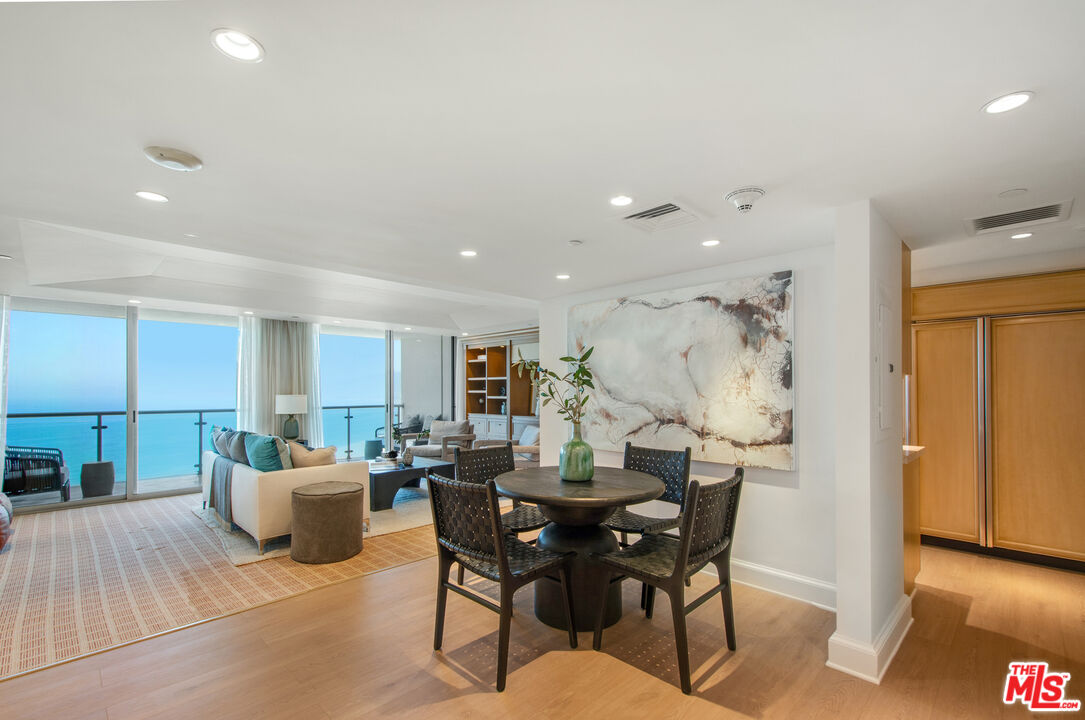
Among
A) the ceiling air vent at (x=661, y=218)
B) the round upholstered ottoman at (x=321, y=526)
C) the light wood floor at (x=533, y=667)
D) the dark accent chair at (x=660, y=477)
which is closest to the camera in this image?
the light wood floor at (x=533, y=667)

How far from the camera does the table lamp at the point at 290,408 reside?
281 inches

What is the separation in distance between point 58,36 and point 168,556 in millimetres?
4145

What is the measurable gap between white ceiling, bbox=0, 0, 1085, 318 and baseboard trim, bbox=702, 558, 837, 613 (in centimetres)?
224

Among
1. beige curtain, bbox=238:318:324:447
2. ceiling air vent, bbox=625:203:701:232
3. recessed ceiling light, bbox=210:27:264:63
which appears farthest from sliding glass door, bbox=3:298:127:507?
ceiling air vent, bbox=625:203:701:232

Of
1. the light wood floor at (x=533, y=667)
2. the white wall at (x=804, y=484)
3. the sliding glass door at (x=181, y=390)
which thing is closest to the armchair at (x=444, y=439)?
the sliding glass door at (x=181, y=390)

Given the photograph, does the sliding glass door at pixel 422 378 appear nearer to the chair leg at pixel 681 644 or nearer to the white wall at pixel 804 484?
the white wall at pixel 804 484

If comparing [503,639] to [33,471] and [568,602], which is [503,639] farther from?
[33,471]

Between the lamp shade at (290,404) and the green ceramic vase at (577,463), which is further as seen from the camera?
the lamp shade at (290,404)

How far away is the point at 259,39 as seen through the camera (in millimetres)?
1329

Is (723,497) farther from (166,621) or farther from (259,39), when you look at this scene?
(166,621)

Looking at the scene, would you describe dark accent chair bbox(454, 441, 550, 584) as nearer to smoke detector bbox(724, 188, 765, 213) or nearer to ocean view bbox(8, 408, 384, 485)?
smoke detector bbox(724, 188, 765, 213)

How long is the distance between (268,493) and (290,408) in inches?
132

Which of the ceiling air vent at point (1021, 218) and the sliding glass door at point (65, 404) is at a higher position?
the ceiling air vent at point (1021, 218)

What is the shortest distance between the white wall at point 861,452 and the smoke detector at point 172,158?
300 centimetres
